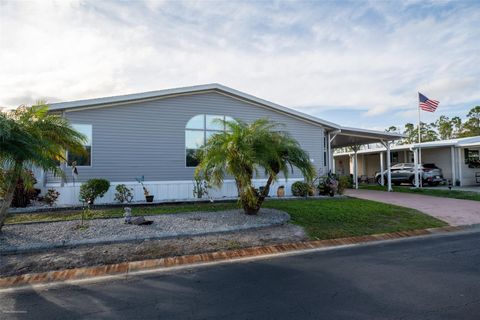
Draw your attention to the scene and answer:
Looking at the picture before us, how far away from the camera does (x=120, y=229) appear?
6.68 metres

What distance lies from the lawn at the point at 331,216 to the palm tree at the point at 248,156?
1370 millimetres

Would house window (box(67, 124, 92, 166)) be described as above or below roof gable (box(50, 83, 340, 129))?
below

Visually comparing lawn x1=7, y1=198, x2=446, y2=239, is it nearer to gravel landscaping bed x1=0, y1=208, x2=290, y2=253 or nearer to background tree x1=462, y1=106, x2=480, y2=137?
gravel landscaping bed x1=0, y1=208, x2=290, y2=253

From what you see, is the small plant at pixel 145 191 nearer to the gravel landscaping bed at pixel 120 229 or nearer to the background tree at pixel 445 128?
the gravel landscaping bed at pixel 120 229

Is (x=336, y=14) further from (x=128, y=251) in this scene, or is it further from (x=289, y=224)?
(x=128, y=251)

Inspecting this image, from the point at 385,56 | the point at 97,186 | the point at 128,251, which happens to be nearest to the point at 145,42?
the point at 97,186

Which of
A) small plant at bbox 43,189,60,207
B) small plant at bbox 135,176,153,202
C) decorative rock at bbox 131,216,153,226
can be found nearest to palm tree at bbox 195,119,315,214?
decorative rock at bbox 131,216,153,226

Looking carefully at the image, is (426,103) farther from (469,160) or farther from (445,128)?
(445,128)

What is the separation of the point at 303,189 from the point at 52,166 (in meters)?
9.37

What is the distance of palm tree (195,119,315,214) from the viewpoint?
7.36 m

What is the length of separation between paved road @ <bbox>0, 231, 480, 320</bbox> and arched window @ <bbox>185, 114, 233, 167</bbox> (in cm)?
756

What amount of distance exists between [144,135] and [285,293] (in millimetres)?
9121

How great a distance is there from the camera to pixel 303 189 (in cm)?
1271

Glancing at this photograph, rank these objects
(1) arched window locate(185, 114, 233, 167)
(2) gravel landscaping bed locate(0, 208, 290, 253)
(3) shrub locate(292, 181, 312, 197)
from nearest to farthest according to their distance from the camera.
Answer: (2) gravel landscaping bed locate(0, 208, 290, 253) → (1) arched window locate(185, 114, 233, 167) → (3) shrub locate(292, 181, 312, 197)
